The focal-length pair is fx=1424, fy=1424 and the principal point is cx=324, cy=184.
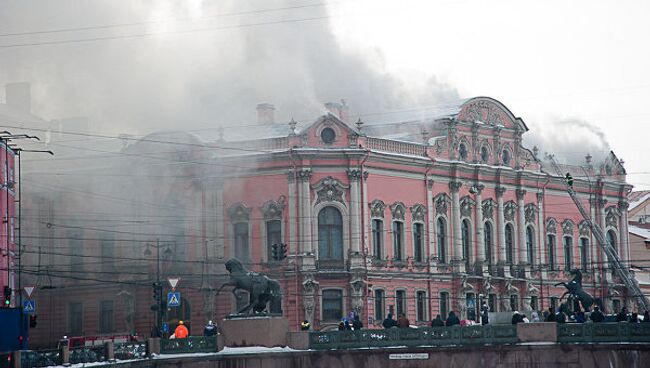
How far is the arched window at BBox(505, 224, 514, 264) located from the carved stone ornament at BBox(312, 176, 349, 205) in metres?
15.7

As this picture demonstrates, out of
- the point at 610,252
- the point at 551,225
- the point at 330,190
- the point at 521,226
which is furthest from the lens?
the point at 551,225

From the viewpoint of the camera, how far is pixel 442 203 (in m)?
82.4

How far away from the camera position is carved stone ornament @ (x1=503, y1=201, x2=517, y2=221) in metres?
87.9

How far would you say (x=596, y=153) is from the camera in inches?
3814

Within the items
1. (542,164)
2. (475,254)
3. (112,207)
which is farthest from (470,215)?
(112,207)

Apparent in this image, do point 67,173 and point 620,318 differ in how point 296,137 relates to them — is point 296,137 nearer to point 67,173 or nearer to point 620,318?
point 67,173

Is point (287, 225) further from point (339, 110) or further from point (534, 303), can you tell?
point (534, 303)

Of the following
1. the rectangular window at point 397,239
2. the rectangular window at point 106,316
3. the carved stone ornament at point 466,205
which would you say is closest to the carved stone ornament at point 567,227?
the carved stone ornament at point 466,205

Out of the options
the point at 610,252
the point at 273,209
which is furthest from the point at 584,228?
the point at 273,209

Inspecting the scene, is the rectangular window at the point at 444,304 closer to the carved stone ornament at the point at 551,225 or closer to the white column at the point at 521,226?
the white column at the point at 521,226

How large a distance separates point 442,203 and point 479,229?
12.1ft

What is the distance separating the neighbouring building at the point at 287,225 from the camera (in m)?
74.9

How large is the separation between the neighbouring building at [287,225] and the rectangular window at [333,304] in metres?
0.07

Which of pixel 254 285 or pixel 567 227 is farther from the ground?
pixel 567 227
